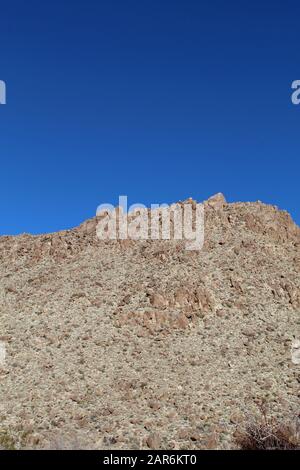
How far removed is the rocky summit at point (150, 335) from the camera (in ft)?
72.8

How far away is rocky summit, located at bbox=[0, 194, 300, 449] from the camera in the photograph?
22188 millimetres

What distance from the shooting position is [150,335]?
1170 inches

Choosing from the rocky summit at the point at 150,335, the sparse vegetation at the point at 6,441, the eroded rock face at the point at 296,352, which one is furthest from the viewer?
the eroded rock face at the point at 296,352

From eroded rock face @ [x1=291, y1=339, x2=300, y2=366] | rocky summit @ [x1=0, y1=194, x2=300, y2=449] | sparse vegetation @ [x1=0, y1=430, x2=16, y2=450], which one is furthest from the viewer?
eroded rock face @ [x1=291, y1=339, x2=300, y2=366]

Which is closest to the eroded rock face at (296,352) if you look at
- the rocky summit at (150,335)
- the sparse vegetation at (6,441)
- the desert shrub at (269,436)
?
the rocky summit at (150,335)

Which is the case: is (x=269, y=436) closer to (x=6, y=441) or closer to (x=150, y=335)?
(x=150, y=335)

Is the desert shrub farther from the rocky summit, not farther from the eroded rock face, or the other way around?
the eroded rock face

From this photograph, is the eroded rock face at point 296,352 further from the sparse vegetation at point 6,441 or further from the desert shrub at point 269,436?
the sparse vegetation at point 6,441

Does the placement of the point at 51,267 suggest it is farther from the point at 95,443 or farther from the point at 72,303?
the point at 95,443

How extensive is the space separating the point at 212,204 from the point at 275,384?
2321cm

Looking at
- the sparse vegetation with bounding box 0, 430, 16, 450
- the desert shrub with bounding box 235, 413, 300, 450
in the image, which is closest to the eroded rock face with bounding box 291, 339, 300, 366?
the desert shrub with bounding box 235, 413, 300, 450

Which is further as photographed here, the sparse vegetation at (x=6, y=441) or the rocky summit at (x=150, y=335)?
the rocky summit at (x=150, y=335)

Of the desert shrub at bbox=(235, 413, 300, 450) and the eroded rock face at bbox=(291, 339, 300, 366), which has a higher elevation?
the eroded rock face at bbox=(291, 339, 300, 366)
